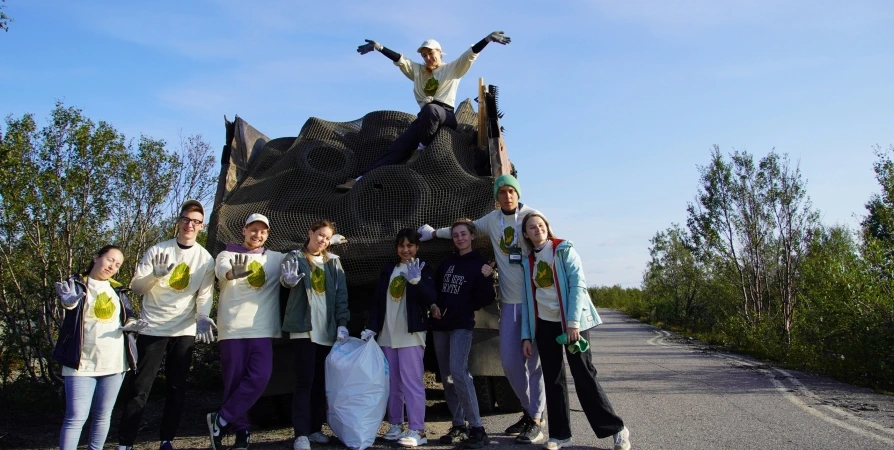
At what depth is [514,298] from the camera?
5.31 m

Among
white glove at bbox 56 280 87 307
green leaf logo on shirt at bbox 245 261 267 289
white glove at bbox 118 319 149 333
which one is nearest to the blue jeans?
white glove at bbox 118 319 149 333

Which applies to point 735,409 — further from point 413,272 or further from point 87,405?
point 87,405

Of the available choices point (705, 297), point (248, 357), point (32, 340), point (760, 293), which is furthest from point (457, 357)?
point (705, 297)

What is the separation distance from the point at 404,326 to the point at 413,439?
815 millimetres

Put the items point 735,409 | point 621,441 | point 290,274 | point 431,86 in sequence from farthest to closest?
point 431,86
point 735,409
point 290,274
point 621,441

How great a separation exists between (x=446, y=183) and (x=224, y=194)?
2.09 metres

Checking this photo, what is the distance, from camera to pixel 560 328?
16.5 ft

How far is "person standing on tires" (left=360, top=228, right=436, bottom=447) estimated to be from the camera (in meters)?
5.18

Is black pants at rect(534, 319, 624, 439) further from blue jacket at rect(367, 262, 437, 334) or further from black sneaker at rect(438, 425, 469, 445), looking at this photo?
blue jacket at rect(367, 262, 437, 334)

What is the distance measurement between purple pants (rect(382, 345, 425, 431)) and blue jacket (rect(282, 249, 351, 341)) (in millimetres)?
436

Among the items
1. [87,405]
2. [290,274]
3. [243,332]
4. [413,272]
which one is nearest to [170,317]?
[243,332]

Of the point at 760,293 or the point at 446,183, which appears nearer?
the point at 446,183

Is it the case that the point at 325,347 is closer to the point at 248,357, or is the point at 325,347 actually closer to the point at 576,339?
the point at 248,357

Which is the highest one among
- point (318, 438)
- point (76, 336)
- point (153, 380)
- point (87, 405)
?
point (76, 336)
